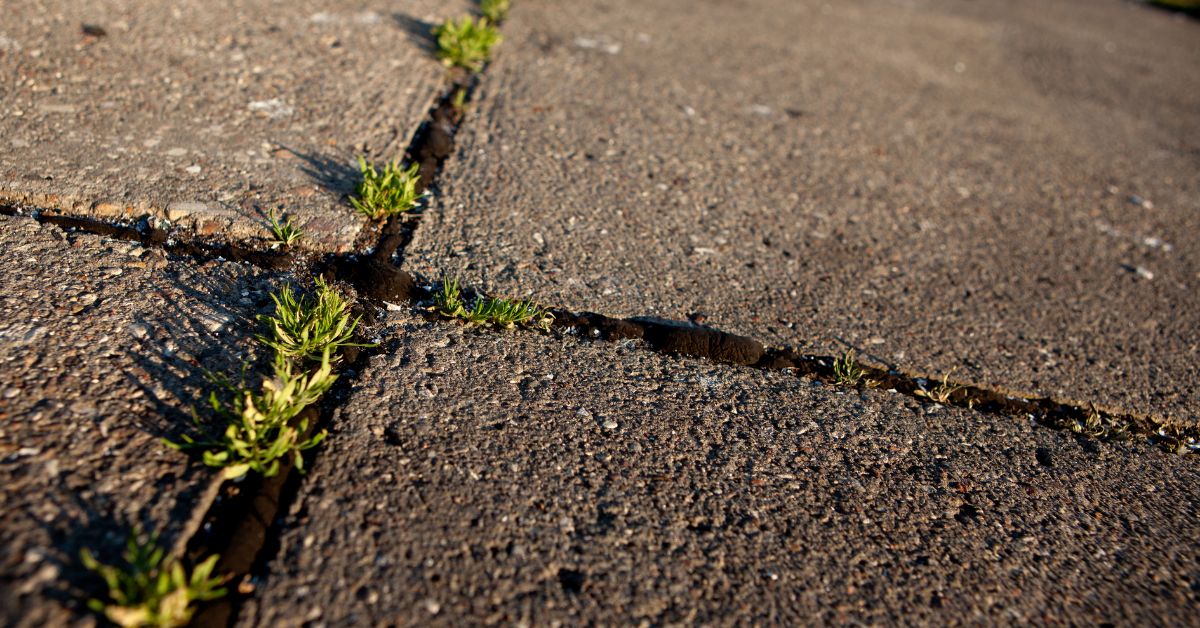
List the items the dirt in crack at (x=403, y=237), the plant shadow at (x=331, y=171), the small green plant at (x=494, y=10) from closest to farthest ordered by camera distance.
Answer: the dirt in crack at (x=403, y=237), the plant shadow at (x=331, y=171), the small green plant at (x=494, y=10)

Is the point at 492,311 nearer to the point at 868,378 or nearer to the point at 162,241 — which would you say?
the point at 162,241

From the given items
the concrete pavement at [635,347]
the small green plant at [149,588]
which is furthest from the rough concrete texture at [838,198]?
the small green plant at [149,588]

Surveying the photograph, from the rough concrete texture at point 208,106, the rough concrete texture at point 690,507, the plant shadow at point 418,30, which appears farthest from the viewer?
the plant shadow at point 418,30

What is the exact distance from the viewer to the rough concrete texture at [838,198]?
246 centimetres

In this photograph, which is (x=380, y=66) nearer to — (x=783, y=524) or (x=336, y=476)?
(x=336, y=476)

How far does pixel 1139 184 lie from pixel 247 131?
4.43m

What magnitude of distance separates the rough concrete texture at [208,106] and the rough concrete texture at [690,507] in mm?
912

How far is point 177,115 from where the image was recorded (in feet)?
9.23

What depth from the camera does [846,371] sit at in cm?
224

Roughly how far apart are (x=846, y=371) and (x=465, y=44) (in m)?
2.58

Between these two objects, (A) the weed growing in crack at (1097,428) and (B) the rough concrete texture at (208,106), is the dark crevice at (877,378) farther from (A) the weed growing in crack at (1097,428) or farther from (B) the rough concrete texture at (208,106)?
(B) the rough concrete texture at (208,106)

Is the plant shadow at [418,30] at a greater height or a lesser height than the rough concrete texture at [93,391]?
greater

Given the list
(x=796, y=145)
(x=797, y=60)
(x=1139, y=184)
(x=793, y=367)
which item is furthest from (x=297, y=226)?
(x=1139, y=184)

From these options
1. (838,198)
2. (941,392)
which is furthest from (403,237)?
(838,198)
